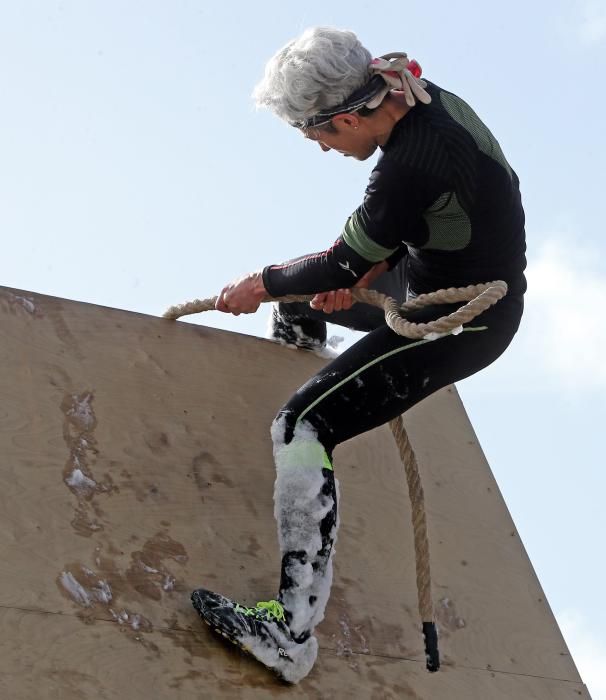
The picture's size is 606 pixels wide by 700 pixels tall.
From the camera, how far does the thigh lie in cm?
289

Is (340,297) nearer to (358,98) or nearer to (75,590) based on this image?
(358,98)

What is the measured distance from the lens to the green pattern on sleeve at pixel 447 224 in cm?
281

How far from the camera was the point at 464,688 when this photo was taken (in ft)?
10.5

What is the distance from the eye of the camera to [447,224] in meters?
2.86

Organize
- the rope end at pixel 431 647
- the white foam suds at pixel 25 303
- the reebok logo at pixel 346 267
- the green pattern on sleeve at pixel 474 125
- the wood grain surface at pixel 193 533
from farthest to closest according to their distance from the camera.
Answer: the white foam suds at pixel 25 303 → the rope end at pixel 431 647 → the reebok logo at pixel 346 267 → the green pattern on sleeve at pixel 474 125 → the wood grain surface at pixel 193 533

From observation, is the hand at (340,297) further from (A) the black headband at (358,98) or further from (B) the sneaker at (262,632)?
(B) the sneaker at (262,632)

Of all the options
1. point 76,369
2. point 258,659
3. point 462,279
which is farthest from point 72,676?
point 462,279

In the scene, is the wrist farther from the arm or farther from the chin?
the chin

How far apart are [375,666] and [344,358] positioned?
77 centimetres

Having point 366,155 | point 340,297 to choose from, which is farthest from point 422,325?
point 340,297

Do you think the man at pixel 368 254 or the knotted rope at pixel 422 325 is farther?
the knotted rope at pixel 422 325

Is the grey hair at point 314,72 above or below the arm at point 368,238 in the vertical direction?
above

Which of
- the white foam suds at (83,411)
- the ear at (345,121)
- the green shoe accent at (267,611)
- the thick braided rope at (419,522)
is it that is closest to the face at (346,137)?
the ear at (345,121)

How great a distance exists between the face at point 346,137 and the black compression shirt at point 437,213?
0.07 metres
